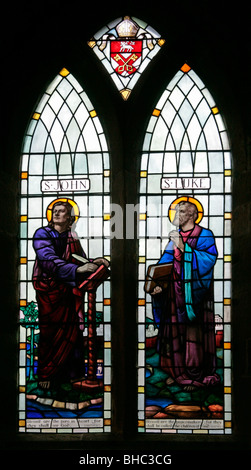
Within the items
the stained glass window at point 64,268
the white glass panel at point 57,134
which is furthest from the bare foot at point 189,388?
the white glass panel at point 57,134

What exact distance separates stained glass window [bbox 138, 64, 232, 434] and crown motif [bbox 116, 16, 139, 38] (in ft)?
2.02

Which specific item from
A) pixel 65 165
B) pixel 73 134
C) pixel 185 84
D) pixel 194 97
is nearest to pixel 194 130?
pixel 194 97

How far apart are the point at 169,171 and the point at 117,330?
153cm

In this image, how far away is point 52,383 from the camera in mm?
9758

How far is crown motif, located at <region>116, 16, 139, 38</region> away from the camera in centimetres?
1041

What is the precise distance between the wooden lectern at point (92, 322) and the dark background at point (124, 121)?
0.49 ft

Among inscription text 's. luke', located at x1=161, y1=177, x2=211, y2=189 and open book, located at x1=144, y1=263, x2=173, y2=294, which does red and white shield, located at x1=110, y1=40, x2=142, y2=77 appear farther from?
open book, located at x1=144, y1=263, x2=173, y2=294

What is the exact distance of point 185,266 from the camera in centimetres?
991

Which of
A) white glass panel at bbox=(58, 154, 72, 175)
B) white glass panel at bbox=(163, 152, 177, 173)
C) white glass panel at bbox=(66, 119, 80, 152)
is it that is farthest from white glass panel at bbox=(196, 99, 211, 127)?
white glass panel at bbox=(58, 154, 72, 175)

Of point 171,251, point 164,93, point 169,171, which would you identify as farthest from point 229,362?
point 164,93

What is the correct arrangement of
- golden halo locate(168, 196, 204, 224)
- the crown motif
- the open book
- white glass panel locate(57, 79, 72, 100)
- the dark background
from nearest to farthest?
the dark background
the open book
golden halo locate(168, 196, 204, 224)
white glass panel locate(57, 79, 72, 100)
the crown motif

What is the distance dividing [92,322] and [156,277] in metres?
0.70

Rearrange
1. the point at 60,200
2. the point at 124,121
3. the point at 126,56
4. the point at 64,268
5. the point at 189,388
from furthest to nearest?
the point at 126,56 < the point at 124,121 < the point at 60,200 < the point at 64,268 < the point at 189,388

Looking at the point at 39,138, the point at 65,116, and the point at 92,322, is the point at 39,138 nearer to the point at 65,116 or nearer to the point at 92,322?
the point at 65,116
